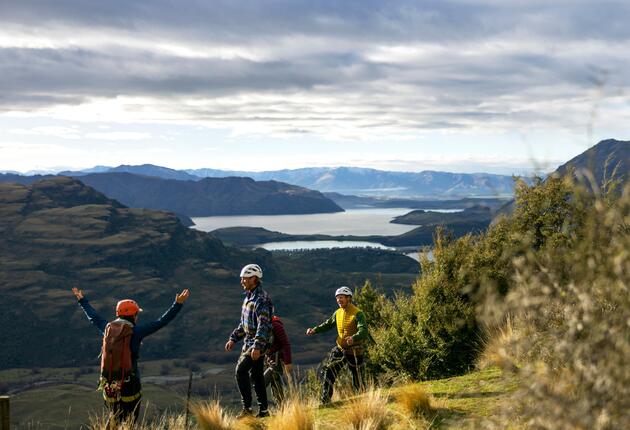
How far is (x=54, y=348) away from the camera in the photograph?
179m

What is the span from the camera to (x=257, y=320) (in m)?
9.80

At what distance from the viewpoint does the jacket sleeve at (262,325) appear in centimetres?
957

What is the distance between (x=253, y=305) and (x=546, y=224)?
48.2 feet

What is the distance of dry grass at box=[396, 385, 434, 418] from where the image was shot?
818 cm

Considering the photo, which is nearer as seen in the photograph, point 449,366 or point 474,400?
point 474,400

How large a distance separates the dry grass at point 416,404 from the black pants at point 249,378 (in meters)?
2.59

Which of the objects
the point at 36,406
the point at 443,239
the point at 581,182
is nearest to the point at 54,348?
the point at 36,406

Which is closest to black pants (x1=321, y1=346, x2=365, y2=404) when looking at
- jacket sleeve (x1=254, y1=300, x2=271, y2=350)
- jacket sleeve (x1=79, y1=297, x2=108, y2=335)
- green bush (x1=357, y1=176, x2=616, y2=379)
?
jacket sleeve (x1=254, y1=300, x2=271, y2=350)

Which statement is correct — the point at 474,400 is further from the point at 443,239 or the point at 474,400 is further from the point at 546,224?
the point at 546,224

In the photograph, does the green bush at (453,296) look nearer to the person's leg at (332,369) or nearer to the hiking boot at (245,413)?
the person's leg at (332,369)

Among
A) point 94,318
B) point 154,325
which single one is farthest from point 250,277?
point 94,318

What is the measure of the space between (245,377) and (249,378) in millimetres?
158

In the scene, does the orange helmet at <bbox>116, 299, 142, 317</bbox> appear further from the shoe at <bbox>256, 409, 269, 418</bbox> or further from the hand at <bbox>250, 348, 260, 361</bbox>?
the shoe at <bbox>256, 409, 269, 418</bbox>

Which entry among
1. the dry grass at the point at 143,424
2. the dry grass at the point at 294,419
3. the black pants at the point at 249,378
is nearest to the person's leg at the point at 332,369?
the black pants at the point at 249,378
